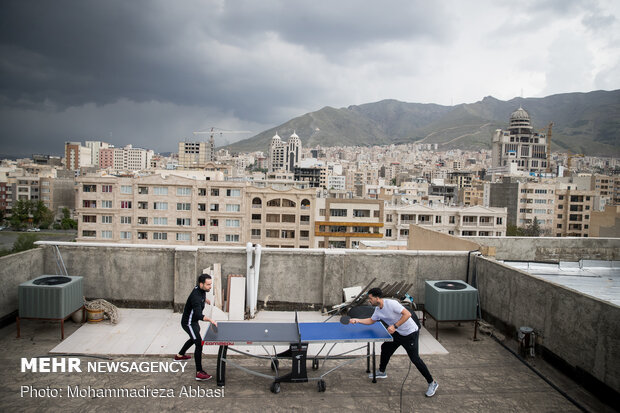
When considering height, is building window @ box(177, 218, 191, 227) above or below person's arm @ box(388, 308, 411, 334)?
below

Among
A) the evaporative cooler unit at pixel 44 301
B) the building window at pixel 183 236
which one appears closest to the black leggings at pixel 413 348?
the evaporative cooler unit at pixel 44 301

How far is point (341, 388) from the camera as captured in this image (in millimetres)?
6047

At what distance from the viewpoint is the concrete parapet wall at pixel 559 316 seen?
554 cm

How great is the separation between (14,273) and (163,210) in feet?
158

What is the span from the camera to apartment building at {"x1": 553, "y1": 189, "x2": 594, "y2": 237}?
8206 cm

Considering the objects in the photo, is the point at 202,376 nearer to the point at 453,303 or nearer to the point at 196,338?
the point at 196,338

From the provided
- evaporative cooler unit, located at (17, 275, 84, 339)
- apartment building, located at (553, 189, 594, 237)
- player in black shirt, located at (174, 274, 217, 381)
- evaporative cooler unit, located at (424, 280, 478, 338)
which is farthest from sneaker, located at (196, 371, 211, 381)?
apartment building, located at (553, 189, 594, 237)

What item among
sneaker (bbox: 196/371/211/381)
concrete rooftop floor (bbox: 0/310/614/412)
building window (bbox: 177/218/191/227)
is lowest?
building window (bbox: 177/218/191/227)

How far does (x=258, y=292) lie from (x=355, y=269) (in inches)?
83.1

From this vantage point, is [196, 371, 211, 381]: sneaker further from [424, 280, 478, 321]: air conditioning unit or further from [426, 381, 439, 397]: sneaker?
[424, 280, 478, 321]: air conditioning unit

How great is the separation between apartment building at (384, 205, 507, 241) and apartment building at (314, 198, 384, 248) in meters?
2.95

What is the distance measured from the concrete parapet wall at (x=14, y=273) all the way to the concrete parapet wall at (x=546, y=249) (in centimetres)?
1036

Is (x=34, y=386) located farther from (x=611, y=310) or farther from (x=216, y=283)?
(x=611, y=310)

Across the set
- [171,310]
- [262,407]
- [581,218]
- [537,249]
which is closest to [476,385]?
[262,407]
